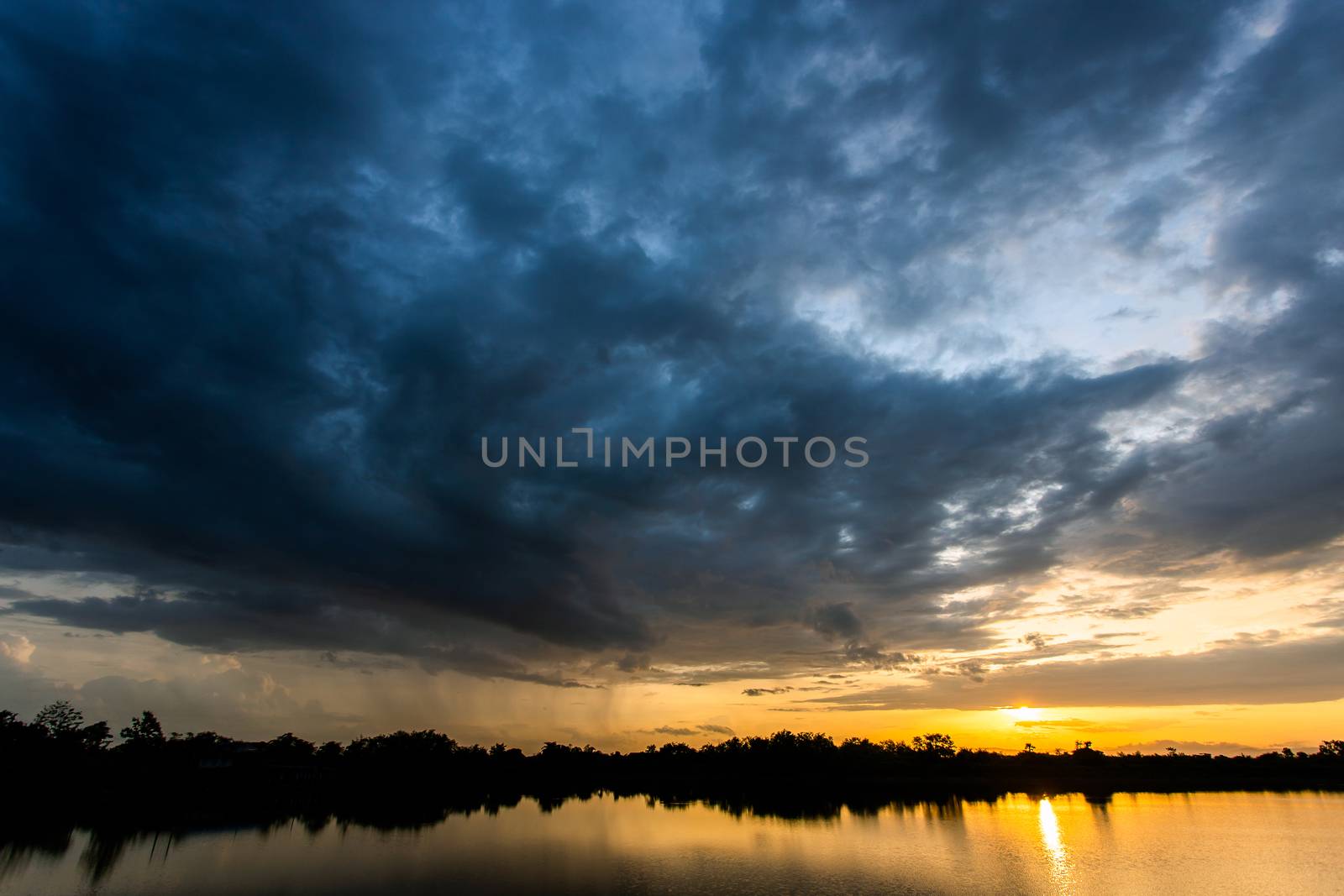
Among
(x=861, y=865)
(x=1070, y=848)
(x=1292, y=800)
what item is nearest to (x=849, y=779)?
(x=1292, y=800)

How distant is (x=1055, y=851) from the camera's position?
61.6m

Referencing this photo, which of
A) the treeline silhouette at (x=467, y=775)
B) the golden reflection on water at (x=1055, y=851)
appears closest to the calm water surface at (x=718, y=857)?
the golden reflection on water at (x=1055, y=851)

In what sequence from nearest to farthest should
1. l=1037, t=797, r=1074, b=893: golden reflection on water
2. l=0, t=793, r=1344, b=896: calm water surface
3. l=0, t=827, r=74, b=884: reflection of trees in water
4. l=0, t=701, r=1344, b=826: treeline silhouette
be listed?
l=0, t=793, r=1344, b=896: calm water surface, l=0, t=827, r=74, b=884: reflection of trees in water, l=1037, t=797, r=1074, b=893: golden reflection on water, l=0, t=701, r=1344, b=826: treeline silhouette

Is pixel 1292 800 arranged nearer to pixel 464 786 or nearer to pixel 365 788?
pixel 464 786

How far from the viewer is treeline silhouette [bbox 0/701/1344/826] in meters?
84.7

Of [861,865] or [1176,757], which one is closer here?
[861,865]

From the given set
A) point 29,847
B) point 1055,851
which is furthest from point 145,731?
point 1055,851

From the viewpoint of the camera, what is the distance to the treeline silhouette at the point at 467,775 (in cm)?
8469

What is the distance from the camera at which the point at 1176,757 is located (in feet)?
590

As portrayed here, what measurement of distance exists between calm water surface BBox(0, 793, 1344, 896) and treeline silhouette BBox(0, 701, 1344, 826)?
22585 millimetres

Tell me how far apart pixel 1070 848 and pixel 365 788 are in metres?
132

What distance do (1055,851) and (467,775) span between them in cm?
14990

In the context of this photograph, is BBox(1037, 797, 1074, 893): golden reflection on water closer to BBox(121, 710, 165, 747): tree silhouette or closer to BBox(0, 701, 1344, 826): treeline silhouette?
BBox(0, 701, 1344, 826): treeline silhouette

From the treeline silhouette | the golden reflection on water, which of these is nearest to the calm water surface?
the golden reflection on water
